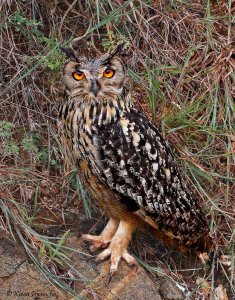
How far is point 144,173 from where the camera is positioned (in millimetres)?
3568

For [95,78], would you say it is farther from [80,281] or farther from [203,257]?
[203,257]

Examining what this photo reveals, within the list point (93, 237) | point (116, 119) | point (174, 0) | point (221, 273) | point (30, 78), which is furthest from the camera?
point (174, 0)

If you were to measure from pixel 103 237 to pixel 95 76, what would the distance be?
91 cm

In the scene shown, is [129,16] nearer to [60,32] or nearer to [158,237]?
[60,32]

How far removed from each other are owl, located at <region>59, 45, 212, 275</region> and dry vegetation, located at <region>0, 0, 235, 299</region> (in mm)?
321

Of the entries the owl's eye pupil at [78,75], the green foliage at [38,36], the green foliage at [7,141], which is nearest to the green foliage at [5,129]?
the green foliage at [7,141]

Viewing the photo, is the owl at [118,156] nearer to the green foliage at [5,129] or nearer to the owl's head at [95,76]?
the owl's head at [95,76]

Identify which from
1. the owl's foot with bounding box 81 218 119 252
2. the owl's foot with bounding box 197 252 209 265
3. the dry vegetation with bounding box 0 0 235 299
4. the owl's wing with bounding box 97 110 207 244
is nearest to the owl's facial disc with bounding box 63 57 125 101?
the owl's wing with bounding box 97 110 207 244

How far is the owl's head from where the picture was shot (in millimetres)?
3426

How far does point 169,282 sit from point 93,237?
0.49 meters

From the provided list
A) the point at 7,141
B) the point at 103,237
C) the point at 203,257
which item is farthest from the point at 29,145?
the point at 203,257

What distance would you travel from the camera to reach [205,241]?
12.8ft

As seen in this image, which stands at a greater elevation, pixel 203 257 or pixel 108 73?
pixel 108 73

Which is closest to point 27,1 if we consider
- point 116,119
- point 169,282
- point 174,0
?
point 174,0
